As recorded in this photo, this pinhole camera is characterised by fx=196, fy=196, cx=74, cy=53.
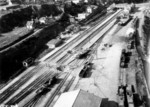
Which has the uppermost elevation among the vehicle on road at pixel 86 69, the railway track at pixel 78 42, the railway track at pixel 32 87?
the railway track at pixel 78 42

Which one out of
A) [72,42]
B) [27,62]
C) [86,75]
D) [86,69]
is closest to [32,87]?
[27,62]

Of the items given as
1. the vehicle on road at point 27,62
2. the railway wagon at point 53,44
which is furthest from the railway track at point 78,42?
the vehicle on road at point 27,62

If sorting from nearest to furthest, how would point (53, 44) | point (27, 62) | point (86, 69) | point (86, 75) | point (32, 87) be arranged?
point (32, 87)
point (86, 75)
point (86, 69)
point (27, 62)
point (53, 44)

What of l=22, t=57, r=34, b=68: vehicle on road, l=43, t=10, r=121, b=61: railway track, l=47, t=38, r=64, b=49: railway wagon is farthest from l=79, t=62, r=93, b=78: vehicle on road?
l=47, t=38, r=64, b=49: railway wagon

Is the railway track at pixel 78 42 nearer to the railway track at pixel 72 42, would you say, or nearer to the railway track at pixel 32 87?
the railway track at pixel 72 42

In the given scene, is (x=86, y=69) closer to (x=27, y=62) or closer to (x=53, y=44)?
(x=27, y=62)

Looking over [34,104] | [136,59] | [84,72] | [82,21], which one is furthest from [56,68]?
[82,21]

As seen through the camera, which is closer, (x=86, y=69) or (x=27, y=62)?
(x=86, y=69)

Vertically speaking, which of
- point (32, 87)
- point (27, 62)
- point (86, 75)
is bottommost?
point (32, 87)

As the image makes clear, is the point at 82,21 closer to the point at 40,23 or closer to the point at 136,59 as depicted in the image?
the point at 40,23
